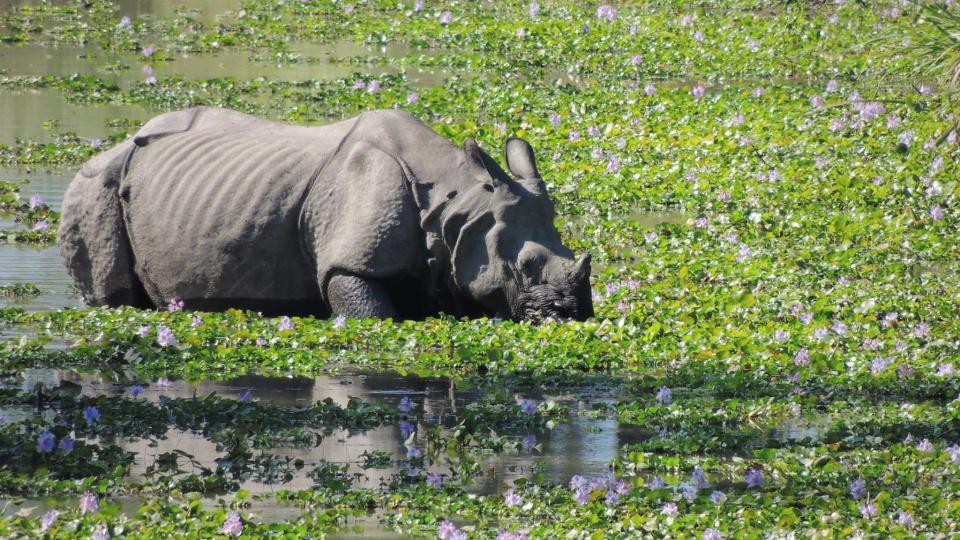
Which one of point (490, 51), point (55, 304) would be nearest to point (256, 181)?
point (55, 304)

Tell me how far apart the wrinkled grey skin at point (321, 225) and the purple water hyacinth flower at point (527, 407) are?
6.72ft

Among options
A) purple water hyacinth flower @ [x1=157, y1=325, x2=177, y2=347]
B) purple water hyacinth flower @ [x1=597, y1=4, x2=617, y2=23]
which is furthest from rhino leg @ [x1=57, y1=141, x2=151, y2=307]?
purple water hyacinth flower @ [x1=597, y1=4, x2=617, y2=23]

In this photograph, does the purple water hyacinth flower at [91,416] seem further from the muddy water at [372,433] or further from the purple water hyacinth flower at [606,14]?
the purple water hyacinth flower at [606,14]

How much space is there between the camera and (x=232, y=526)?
7.19 meters

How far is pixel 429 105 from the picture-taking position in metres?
20.5

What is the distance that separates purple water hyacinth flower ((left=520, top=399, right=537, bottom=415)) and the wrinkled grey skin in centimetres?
205

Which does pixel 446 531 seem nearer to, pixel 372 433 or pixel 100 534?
pixel 100 534

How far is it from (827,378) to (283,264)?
369cm

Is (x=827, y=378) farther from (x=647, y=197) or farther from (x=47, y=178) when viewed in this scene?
(x=47, y=178)

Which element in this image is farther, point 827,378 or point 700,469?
point 827,378

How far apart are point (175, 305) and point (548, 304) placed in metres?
2.43

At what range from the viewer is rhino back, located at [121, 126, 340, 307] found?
40.8 ft

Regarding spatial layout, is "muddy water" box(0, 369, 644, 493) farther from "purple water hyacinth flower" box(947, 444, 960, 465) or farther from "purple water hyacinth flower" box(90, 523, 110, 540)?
"purple water hyacinth flower" box(947, 444, 960, 465)

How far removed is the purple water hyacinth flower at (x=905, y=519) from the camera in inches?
306
